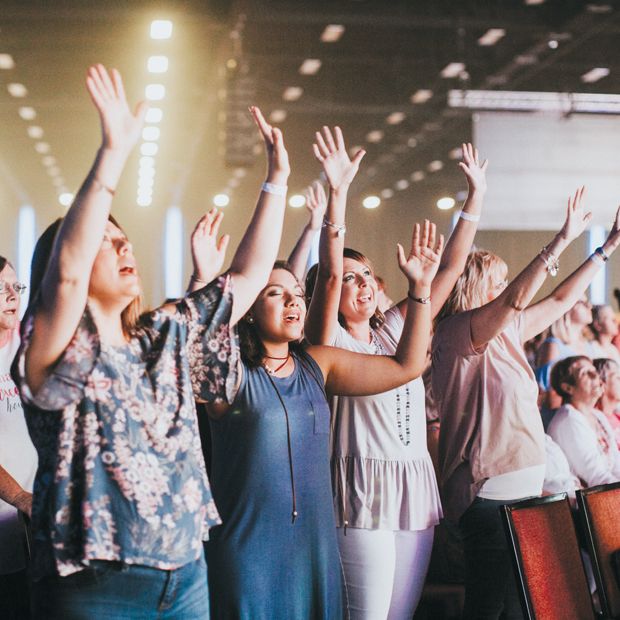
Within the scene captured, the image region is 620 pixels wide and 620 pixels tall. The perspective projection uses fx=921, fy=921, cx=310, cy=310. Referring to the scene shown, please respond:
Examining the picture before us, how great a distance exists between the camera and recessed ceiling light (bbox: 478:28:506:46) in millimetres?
7426

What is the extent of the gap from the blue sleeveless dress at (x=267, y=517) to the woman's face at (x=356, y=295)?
0.59 meters

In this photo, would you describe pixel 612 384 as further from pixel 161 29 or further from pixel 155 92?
pixel 155 92

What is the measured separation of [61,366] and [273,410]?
25.4 inches

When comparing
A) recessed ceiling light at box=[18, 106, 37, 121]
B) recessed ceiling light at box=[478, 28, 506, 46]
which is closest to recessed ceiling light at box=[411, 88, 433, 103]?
recessed ceiling light at box=[478, 28, 506, 46]

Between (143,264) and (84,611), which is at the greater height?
A: (143,264)

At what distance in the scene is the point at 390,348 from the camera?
2619mm

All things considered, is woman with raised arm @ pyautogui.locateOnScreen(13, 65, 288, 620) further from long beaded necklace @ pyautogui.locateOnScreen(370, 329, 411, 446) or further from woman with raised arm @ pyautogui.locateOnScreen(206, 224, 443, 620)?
long beaded necklace @ pyautogui.locateOnScreen(370, 329, 411, 446)

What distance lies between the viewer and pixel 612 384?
12.5 ft

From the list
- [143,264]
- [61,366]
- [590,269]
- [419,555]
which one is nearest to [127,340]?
[61,366]

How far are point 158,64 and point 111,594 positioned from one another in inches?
244

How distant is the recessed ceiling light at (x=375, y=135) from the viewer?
7848 mm

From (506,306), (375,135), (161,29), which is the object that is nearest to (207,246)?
(506,306)

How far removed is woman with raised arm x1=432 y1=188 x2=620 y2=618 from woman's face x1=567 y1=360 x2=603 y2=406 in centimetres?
97

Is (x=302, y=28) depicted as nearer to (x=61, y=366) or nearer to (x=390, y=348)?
(x=390, y=348)
